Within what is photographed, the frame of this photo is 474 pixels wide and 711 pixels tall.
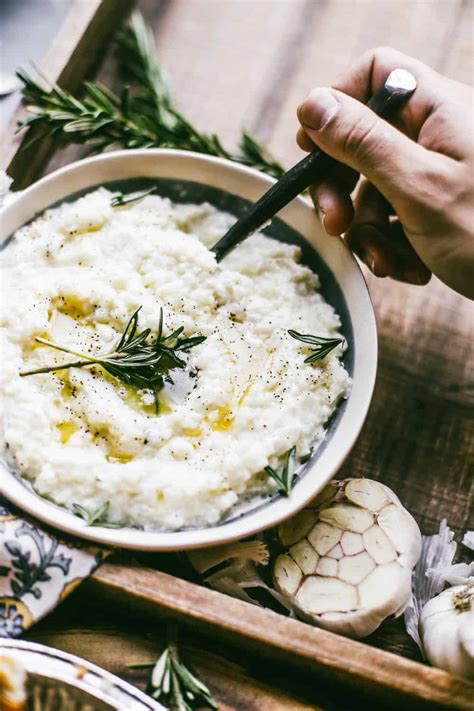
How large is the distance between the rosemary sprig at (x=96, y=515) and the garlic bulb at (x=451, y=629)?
66 centimetres

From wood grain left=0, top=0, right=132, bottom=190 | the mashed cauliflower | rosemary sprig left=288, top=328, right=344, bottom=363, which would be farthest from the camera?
wood grain left=0, top=0, right=132, bottom=190

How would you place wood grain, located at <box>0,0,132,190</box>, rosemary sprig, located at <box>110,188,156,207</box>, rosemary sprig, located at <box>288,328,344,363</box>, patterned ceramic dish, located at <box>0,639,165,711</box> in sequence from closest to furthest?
patterned ceramic dish, located at <box>0,639,165,711</box> < rosemary sprig, located at <box>288,328,344,363</box> < rosemary sprig, located at <box>110,188,156,207</box> < wood grain, located at <box>0,0,132,190</box>

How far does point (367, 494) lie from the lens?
61.0 inches

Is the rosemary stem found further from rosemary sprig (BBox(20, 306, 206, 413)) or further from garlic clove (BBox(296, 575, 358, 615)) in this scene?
garlic clove (BBox(296, 575, 358, 615))

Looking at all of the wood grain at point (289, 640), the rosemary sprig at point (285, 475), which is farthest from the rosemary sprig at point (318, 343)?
the wood grain at point (289, 640)

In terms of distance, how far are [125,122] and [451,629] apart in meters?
1.41

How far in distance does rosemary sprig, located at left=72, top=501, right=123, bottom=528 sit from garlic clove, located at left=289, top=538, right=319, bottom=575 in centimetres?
37

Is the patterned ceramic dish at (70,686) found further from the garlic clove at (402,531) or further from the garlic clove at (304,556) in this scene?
the garlic clove at (402,531)

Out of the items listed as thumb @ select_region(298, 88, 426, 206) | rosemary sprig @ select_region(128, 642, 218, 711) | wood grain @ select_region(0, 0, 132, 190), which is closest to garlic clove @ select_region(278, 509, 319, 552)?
rosemary sprig @ select_region(128, 642, 218, 711)

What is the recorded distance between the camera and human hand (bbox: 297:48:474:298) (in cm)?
140

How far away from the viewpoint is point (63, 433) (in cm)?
143

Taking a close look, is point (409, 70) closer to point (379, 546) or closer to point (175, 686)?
point (379, 546)

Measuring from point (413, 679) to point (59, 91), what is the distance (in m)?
1.56

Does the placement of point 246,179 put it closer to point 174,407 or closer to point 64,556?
point 174,407
